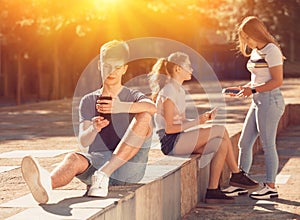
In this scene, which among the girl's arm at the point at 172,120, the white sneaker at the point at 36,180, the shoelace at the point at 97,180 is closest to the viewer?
the white sneaker at the point at 36,180

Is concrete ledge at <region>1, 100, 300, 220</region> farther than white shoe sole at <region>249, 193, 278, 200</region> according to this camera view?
No

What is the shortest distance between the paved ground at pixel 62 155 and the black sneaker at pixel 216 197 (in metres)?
0.09

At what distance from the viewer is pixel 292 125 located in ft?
66.7

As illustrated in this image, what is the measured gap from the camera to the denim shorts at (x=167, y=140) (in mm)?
9547

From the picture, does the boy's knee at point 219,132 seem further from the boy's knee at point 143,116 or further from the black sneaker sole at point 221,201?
the boy's knee at point 143,116

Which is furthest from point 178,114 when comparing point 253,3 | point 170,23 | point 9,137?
point 170,23

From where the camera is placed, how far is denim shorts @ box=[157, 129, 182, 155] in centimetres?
955

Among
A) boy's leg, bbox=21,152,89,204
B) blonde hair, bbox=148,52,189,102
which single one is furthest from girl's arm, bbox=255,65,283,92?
boy's leg, bbox=21,152,89,204

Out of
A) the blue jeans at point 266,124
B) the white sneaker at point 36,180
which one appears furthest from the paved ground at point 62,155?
the blue jeans at point 266,124

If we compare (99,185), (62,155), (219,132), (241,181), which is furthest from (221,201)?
(99,185)

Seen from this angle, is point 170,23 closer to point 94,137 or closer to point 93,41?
point 93,41

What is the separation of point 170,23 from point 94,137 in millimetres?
33920

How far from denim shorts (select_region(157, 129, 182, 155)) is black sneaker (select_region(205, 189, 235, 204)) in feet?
1.80

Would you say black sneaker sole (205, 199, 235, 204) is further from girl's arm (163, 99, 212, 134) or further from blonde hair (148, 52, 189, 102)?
blonde hair (148, 52, 189, 102)
